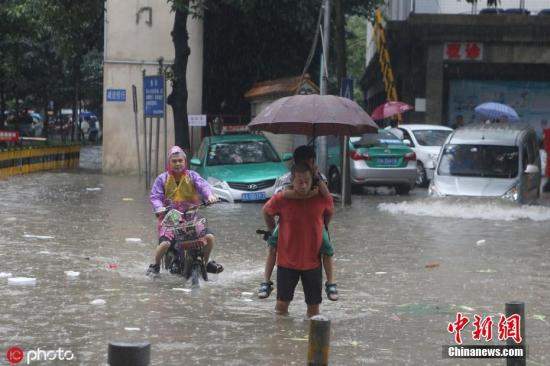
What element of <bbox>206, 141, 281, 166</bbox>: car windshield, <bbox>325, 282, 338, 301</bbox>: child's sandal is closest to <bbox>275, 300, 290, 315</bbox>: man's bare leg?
<bbox>325, 282, 338, 301</bbox>: child's sandal

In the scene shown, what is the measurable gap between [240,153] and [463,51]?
13999 mm

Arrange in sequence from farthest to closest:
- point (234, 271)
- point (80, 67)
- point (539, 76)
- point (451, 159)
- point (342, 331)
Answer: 1. point (80, 67)
2. point (539, 76)
3. point (451, 159)
4. point (234, 271)
5. point (342, 331)

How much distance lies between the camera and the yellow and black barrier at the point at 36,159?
30.6 meters

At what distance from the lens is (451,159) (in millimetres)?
21125

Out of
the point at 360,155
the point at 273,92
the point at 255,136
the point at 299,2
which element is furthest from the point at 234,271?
the point at 299,2

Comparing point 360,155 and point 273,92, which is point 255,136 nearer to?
point 360,155

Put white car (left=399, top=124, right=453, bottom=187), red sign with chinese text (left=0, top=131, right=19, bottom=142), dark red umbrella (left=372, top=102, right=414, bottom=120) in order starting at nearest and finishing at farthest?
white car (left=399, top=124, right=453, bottom=187) < dark red umbrella (left=372, top=102, right=414, bottom=120) < red sign with chinese text (left=0, top=131, right=19, bottom=142)

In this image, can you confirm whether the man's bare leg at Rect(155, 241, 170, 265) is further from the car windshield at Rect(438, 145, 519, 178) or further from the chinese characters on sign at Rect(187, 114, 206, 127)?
the chinese characters on sign at Rect(187, 114, 206, 127)

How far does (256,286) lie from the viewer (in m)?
12.1

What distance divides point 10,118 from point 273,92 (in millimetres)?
39675

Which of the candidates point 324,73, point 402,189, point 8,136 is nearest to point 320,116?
point 324,73

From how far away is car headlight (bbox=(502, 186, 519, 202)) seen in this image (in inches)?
800

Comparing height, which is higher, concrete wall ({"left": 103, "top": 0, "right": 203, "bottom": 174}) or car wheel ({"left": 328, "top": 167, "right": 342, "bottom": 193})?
concrete wall ({"left": 103, "top": 0, "right": 203, "bottom": 174})

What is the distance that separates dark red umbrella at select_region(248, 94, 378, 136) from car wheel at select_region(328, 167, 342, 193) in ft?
42.8
